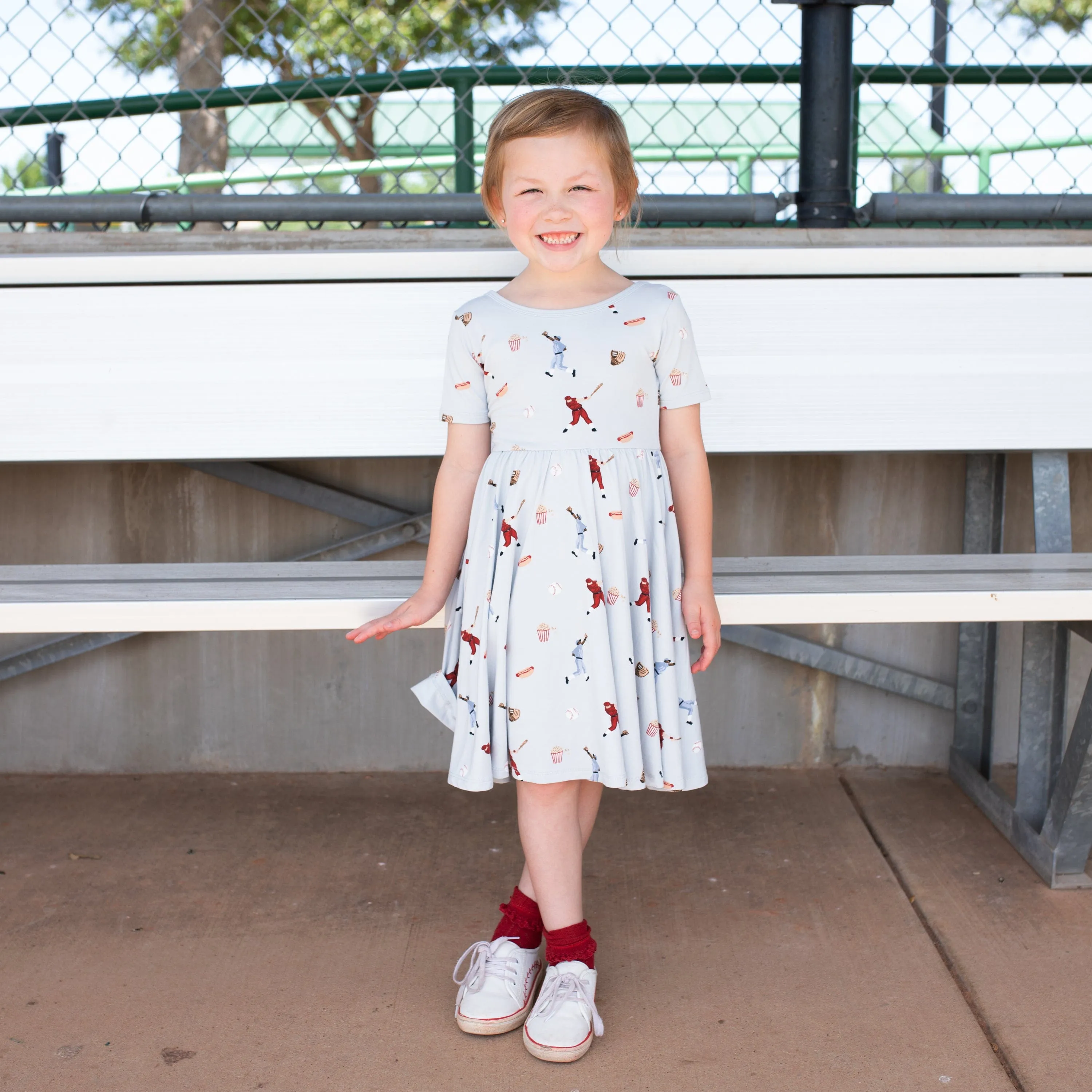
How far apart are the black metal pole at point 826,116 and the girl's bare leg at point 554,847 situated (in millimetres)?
1528

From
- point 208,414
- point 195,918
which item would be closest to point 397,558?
point 208,414

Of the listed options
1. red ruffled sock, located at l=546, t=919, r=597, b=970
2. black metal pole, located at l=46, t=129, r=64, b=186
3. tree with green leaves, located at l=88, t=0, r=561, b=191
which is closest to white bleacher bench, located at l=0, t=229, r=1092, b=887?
red ruffled sock, located at l=546, t=919, r=597, b=970

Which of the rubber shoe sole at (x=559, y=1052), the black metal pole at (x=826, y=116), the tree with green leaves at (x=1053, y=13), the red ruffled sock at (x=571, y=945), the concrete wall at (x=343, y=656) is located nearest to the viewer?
the rubber shoe sole at (x=559, y=1052)

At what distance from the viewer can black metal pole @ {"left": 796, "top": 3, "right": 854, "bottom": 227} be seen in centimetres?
243

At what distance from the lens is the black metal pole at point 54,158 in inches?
153

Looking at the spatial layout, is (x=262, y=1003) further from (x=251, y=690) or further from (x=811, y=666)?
(x=811, y=666)

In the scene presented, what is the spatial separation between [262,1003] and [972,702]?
1.69 meters

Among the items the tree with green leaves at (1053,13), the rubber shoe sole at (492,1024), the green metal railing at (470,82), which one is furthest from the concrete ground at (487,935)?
the tree with green leaves at (1053,13)

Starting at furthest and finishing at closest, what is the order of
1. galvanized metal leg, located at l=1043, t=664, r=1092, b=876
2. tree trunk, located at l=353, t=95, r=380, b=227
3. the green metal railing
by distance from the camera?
tree trunk, located at l=353, t=95, r=380, b=227
the green metal railing
galvanized metal leg, located at l=1043, t=664, r=1092, b=876

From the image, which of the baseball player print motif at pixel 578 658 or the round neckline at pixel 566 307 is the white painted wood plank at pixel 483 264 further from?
the baseball player print motif at pixel 578 658

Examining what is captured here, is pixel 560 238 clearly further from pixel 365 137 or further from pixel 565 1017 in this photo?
pixel 365 137

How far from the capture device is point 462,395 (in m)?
1.68

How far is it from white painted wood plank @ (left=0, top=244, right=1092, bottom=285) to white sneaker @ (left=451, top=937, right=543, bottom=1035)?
1.27 meters

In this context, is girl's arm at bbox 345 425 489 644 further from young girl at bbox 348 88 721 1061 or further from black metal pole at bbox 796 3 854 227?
black metal pole at bbox 796 3 854 227
